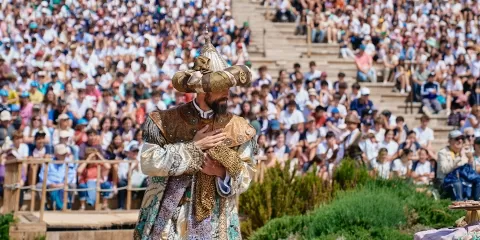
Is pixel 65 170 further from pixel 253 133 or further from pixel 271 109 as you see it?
pixel 253 133

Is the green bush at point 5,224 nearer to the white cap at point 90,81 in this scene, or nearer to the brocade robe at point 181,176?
the brocade robe at point 181,176

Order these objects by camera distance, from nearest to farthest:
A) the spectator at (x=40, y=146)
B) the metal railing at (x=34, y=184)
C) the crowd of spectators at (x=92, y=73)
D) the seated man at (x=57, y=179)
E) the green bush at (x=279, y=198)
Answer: the green bush at (x=279, y=198), the metal railing at (x=34, y=184), the seated man at (x=57, y=179), the crowd of spectators at (x=92, y=73), the spectator at (x=40, y=146)

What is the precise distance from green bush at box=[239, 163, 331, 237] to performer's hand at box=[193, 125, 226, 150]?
519 cm

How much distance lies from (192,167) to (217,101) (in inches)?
21.2

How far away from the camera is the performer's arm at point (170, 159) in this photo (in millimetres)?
7176

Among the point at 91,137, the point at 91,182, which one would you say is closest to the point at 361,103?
→ the point at 91,137


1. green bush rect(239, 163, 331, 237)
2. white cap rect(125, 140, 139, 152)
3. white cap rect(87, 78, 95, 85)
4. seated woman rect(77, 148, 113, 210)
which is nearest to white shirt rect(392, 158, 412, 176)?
green bush rect(239, 163, 331, 237)

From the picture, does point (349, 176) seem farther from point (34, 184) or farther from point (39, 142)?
point (39, 142)

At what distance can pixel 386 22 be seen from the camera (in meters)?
25.4

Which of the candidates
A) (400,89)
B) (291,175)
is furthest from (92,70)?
(291,175)

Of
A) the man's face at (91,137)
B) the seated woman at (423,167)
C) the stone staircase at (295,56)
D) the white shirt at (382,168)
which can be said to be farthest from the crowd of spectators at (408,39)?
the man's face at (91,137)

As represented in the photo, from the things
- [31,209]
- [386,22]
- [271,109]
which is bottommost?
[31,209]

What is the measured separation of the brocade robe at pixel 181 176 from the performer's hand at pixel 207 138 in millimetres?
52

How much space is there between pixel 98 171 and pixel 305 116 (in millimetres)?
5172
